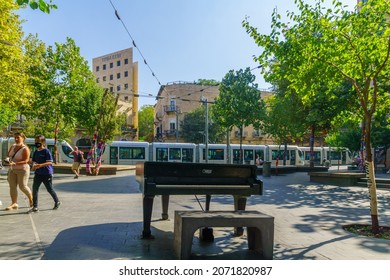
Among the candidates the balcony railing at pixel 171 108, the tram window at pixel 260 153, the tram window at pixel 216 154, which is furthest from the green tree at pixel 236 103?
the tram window at pixel 260 153

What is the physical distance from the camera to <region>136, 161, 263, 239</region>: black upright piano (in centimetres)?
461

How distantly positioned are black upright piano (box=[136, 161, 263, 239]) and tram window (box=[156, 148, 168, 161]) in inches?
1022

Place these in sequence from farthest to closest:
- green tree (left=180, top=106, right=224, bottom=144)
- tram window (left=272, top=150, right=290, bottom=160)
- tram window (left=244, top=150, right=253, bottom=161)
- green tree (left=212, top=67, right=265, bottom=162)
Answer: tram window (left=272, top=150, right=290, bottom=160) < green tree (left=180, top=106, right=224, bottom=144) < tram window (left=244, top=150, right=253, bottom=161) < green tree (left=212, top=67, right=265, bottom=162)

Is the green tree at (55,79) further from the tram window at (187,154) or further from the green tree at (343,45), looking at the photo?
the tram window at (187,154)

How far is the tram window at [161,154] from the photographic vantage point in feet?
101

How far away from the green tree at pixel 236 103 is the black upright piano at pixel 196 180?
624 centimetres

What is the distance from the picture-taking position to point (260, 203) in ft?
32.3

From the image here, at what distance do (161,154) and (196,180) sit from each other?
26.5 m

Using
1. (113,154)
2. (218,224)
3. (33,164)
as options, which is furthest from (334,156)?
(218,224)

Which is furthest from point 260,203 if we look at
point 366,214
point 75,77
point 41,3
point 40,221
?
point 75,77

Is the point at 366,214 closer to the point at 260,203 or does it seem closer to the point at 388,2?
the point at 260,203

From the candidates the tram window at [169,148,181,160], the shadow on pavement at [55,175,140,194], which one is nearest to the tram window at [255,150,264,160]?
the tram window at [169,148,181,160]

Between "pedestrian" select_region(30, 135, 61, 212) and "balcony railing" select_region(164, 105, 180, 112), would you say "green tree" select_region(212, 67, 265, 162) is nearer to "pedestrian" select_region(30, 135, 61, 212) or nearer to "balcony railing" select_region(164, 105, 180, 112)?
"balcony railing" select_region(164, 105, 180, 112)
